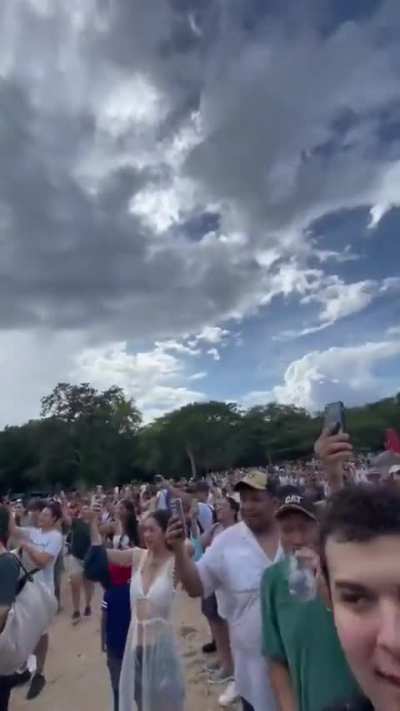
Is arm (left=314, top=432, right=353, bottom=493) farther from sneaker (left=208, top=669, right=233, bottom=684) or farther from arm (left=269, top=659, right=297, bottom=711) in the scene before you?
sneaker (left=208, top=669, right=233, bottom=684)

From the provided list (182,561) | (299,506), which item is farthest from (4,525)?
(299,506)

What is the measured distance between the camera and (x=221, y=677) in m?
6.23

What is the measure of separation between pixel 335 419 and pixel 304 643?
31.1 inches

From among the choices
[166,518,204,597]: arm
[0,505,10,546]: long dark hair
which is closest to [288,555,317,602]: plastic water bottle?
[166,518,204,597]: arm

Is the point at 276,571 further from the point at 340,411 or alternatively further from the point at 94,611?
the point at 94,611

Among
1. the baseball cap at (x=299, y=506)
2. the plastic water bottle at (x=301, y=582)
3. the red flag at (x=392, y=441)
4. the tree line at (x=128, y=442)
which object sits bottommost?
the plastic water bottle at (x=301, y=582)

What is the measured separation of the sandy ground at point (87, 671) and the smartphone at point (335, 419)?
176 inches

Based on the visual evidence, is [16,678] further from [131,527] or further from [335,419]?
[335,419]

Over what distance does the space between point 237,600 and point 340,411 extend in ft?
5.19

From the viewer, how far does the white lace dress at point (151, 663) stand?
3.39m

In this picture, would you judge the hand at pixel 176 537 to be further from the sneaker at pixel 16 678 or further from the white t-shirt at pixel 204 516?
the white t-shirt at pixel 204 516

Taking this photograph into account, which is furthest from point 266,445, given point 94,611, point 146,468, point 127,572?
point 127,572

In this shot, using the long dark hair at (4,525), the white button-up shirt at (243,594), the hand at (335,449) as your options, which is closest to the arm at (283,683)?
the white button-up shirt at (243,594)

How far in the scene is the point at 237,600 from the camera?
3242 millimetres
